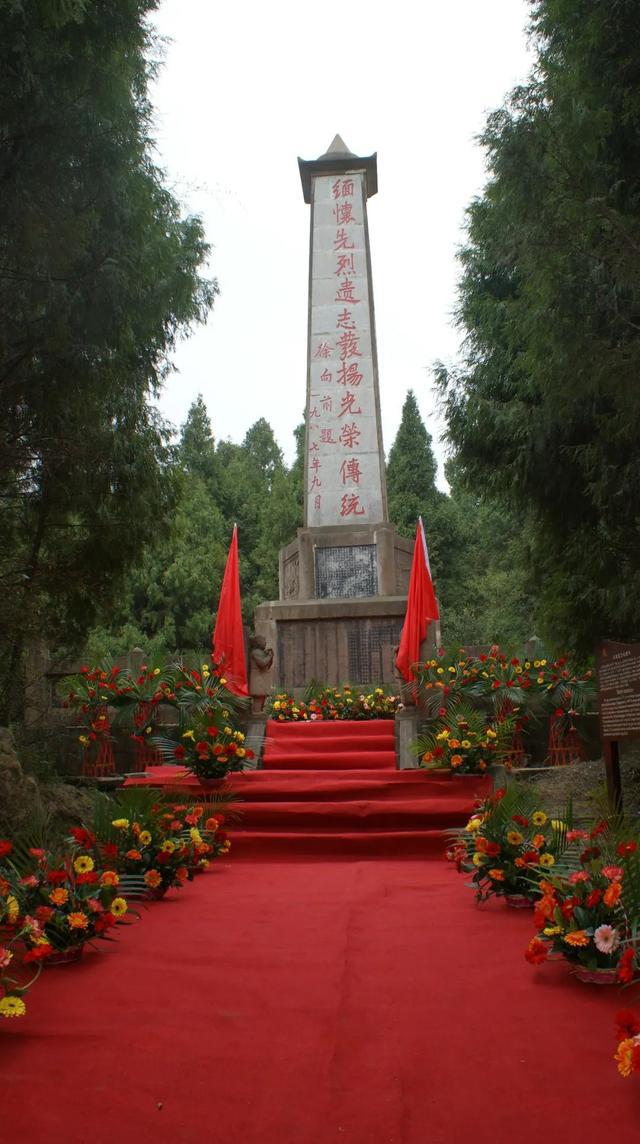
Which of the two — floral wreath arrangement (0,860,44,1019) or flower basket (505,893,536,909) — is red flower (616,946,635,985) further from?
floral wreath arrangement (0,860,44,1019)

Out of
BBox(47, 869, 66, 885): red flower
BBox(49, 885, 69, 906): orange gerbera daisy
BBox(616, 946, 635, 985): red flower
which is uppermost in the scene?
BBox(47, 869, 66, 885): red flower

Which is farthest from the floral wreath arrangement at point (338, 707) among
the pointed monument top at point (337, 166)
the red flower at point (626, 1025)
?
the pointed monument top at point (337, 166)

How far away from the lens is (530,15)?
18.5ft

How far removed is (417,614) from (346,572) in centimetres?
290

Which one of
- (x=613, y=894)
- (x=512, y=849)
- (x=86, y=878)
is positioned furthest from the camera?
(x=512, y=849)

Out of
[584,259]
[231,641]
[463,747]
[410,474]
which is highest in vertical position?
[410,474]

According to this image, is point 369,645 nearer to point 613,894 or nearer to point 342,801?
A: point 342,801

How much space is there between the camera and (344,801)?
5.75m

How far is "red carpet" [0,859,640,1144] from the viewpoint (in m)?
1.77

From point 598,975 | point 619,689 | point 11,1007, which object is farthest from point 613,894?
point 619,689

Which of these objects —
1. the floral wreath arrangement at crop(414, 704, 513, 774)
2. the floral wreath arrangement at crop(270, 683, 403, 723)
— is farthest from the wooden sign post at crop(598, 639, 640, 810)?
the floral wreath arrangement at crop(270, 683, 403, 723)

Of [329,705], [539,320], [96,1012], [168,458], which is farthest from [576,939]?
[329,705]

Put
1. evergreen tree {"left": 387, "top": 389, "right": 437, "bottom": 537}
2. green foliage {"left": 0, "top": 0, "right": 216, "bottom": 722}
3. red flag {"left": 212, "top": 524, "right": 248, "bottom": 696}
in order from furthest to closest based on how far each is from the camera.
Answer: evergreen tree {"left": 387, "top": 389, "right": 437, "bottom": 537}
red flag {"left": 212, "top": 524, "right": 248, "bottom": 696}
green foliage {"left": 0, "top": 0, "right": 216, "bottom": 722}

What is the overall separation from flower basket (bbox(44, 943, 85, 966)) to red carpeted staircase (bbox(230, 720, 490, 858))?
2212mm
